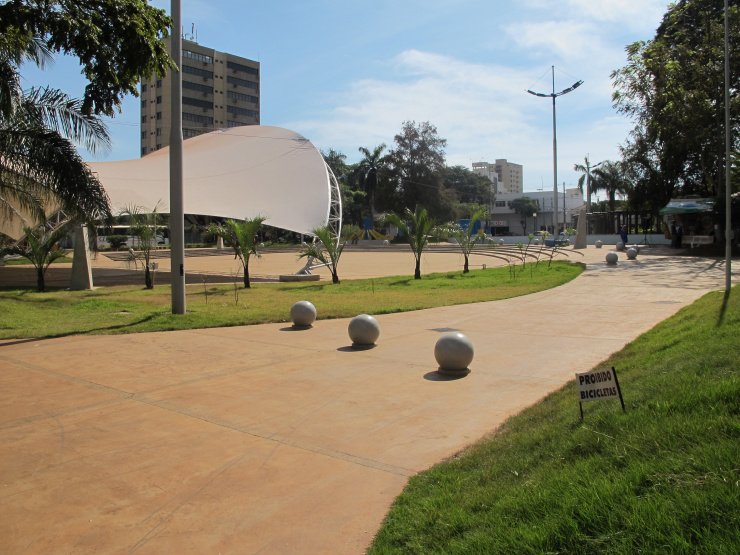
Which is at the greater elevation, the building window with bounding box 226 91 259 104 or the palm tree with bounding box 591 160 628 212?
the building window with bounding box 226 91 259 104

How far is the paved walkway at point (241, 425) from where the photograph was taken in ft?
12.2

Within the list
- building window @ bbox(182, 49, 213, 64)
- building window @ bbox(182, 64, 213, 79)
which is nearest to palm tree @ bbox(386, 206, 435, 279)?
building window @ bbox(182, 64, 213, 79)

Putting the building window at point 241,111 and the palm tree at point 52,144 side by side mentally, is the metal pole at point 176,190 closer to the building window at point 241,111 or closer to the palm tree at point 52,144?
the palm tree at point 52,144

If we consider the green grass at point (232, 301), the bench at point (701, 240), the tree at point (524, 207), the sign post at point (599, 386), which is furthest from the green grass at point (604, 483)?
the tree at point (524, 207)

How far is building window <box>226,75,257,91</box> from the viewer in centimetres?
10381

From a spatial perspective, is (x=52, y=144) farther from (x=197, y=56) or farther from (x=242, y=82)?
(x=242, y=82)

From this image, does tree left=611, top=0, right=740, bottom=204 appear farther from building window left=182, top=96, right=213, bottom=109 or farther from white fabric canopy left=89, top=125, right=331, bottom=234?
building window left=182, top=96, right=213, bottom=109

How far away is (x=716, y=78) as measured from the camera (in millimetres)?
26719

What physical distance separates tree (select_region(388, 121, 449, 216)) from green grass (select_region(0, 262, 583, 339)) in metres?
50.3

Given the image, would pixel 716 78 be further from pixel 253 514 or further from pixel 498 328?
pixel 253 514

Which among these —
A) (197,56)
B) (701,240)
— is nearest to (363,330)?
(701,240)

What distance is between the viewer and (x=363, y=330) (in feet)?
30.4

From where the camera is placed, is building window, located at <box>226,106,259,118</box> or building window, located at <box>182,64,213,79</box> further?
building window, located at <box>226,106,259,118</box>

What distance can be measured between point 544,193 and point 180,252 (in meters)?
110
